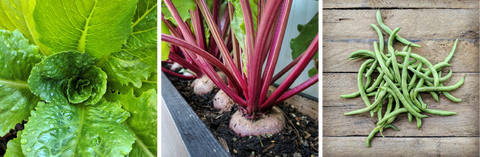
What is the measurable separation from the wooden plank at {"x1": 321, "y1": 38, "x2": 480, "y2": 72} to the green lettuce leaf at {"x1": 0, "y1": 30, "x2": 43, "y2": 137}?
480 mm

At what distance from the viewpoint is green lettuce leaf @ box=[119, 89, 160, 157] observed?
0.27m

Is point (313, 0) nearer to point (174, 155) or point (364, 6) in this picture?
point (364, 6)

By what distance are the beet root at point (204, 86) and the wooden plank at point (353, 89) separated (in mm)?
446

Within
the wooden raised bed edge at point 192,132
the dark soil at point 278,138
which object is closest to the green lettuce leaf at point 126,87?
the wooden raised bed edge at point 192,132

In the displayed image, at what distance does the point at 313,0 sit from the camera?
64 cm

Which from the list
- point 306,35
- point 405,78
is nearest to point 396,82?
point 405,78

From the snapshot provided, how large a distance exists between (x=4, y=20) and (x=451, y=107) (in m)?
0.77

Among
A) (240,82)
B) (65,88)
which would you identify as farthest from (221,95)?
(65,88)

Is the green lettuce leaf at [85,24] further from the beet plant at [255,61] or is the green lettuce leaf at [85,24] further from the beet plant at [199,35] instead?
the beet plant at [199,35]

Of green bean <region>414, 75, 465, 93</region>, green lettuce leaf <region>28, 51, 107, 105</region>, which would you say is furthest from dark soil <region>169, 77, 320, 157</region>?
green lettuce leaf <region>28, 51, 107, 105</region>

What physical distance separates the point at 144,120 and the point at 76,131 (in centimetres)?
7

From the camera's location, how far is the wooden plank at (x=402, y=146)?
1.73 feet

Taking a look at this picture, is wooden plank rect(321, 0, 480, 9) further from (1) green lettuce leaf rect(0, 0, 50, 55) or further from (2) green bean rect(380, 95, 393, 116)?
(1) green lettuce leaf rect(0, 0, 50, 55)

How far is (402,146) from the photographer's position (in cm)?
53
